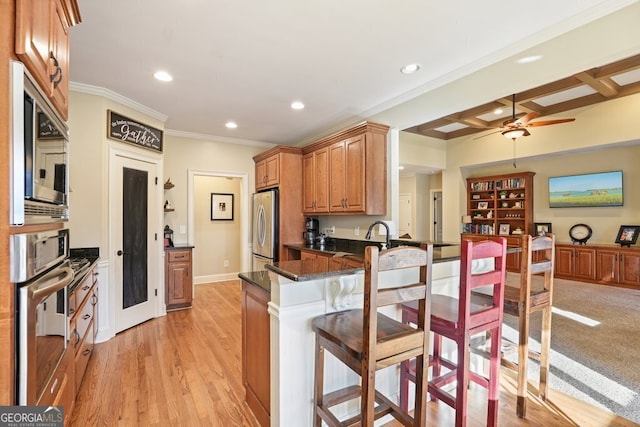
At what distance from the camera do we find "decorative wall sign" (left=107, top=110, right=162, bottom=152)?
10.8 feet

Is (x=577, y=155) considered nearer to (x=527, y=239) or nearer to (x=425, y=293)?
(x=527, y=239)

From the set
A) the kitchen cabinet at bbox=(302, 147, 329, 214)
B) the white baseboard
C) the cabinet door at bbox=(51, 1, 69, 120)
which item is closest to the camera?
the cabinet door at bbox=(51, 1, 69, 120)

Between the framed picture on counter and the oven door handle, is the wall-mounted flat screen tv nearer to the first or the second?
the framed picture on counter

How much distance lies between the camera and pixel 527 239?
1.98 metres

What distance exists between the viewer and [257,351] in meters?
1.90

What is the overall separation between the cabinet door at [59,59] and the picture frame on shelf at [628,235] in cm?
783

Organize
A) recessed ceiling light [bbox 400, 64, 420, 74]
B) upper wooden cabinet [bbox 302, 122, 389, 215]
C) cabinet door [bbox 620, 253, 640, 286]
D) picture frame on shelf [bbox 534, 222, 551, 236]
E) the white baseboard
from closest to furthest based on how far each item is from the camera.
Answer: recessed ceiling light [bbox 400, 64, 420, 74], upper wooden cabinet [bbox 302, 122, 389, 215], cabinet door [bbox 620, 253, 640, 286], the white baseboard, picture frame on shelf [bbox 534, 222, 551, 236]

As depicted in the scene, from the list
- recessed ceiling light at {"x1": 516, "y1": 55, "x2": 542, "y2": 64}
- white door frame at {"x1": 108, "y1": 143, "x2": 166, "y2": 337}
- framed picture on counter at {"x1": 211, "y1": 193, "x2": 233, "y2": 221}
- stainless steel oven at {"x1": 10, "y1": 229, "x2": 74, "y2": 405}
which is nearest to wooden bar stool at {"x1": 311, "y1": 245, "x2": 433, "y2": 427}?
stainless steel oven at {"x1": 10, "y1": 229, "x2": 74, "y2": 405}

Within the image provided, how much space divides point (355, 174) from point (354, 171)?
0.04 m

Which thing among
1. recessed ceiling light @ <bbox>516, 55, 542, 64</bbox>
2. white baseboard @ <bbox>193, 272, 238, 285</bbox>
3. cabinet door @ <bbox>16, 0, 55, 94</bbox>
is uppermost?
recessed ceiling light @ <bbox>516, 55, 542, 64</bbox>

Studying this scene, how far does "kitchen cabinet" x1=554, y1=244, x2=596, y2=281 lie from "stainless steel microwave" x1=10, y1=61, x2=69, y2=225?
761 cm

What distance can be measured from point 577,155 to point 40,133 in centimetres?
818

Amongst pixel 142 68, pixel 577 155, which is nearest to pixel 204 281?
pixel 142 68

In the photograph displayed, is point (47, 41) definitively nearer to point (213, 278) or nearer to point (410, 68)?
point (410, 68)
